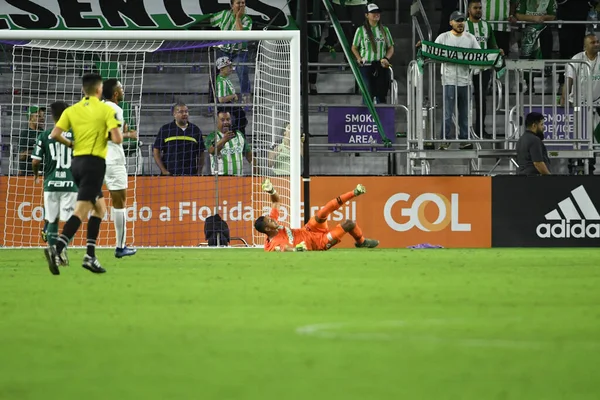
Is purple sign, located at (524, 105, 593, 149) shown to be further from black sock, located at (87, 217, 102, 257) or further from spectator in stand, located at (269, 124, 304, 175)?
black sock, located at (87, 217, 102, 257)

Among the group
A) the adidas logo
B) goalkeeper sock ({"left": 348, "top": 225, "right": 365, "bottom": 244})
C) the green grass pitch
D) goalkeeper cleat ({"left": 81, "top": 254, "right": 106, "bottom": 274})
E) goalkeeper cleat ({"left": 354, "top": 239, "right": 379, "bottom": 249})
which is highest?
the adidas logo

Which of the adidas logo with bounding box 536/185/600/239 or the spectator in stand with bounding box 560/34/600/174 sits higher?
the spectator in stand with bounding box 560/34/600/174

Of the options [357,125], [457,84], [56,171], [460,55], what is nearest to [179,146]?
[357,125]

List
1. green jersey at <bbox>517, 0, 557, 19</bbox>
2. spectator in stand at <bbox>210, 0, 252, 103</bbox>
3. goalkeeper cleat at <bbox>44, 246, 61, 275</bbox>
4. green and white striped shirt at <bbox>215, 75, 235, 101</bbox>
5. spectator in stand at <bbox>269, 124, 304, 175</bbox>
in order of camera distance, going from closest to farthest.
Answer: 1. goalkeeper cleat at <bbox>44, 246, 61, 275</bbox>
2. spectator in stand at <bbox>269, 124, 304, 175</bbox>
3. green and white striped shirt at <bbox>215, 75, 235, 101</bbox>
4. spectator in stand at <bbox>210, 0, 252, 103</bbox>
5. green jersey at <bbox>517, 0, 557, 19</bbox>

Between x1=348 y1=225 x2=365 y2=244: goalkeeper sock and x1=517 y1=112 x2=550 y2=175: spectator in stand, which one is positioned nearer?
x1=348 y1=225 x2=365 y2=244: goalkeeper sock

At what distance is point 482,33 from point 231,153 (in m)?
4.79

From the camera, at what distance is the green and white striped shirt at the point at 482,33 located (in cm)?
1958

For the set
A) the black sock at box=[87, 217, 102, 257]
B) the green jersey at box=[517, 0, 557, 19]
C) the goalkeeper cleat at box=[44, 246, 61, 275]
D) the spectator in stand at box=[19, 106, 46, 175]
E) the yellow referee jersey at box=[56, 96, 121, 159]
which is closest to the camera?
the goalkeeper cleat at box=[44, 246, 61, 275]

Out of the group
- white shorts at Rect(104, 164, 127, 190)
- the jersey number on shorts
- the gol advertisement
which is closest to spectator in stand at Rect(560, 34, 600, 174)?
the gol advertisement

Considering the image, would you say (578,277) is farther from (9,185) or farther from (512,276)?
(9,185)

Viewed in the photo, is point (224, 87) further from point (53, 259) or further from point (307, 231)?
point (53, 259)

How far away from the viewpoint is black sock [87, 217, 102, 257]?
989 cm

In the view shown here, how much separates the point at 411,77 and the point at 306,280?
10.4m

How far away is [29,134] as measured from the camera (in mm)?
17828
